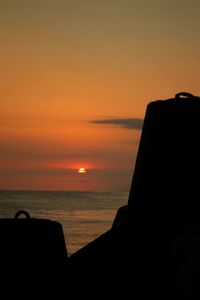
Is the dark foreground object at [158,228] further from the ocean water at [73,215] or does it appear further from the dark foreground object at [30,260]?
the ocean water at [73,215]

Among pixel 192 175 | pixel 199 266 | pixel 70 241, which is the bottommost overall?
pixel 70 241

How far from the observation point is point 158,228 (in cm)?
452

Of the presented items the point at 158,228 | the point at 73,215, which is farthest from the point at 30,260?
the point at 73,215

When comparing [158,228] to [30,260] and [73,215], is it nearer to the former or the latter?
[30,260]

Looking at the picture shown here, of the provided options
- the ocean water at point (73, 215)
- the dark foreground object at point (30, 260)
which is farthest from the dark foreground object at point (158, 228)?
the ocean water at point (73, 215)

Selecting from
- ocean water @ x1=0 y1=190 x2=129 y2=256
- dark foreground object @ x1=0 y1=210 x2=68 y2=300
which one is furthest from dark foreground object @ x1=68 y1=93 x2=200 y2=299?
ocean water @ x1=0 y1=190 x2=129 y2=256

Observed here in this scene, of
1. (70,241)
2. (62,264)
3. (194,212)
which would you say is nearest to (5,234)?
(62,264)

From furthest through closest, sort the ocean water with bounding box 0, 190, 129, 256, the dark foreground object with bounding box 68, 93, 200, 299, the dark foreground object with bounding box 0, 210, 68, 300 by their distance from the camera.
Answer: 1. the ocean water with bounding box 0, 190, 129, 256
2. the dark foreground object with bounding box 0, 210, 68, 300
3. the dark foreground object with bounding box 68, 93, 200, 299

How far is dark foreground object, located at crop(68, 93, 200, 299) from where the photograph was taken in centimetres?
403

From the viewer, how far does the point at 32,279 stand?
468cm

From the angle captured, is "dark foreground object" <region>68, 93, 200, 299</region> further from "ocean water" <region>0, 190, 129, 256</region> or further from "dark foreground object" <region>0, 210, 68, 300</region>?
"ocean water" <region>0, 190, 129, 256</region>

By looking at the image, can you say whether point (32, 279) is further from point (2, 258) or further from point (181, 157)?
point (181, 157)

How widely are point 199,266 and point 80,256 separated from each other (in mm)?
1125

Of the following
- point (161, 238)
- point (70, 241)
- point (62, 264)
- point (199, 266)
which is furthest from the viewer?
point (70, 241)
